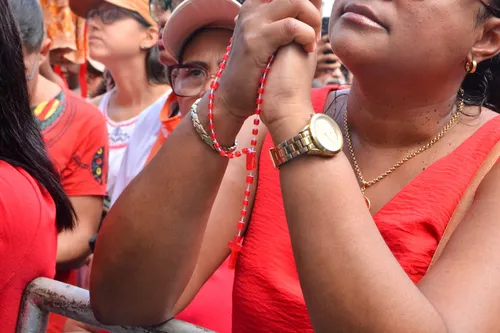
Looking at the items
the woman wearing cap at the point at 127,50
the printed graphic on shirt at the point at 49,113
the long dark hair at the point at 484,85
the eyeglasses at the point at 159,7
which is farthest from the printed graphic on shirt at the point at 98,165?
the long dark hair at the point at 484,85

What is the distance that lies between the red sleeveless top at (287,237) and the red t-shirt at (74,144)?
1.55m

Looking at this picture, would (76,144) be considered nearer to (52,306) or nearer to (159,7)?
(159,7)

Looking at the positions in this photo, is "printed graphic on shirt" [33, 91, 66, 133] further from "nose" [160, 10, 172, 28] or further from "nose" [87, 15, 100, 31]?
"nose" [87, 15, 100, 31]

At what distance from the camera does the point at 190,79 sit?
101 inches

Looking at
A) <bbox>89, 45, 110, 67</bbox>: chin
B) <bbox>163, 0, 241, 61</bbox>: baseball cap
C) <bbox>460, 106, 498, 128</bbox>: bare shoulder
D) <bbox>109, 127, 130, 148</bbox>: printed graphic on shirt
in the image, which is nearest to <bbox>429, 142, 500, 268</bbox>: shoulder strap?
<bbox>460, 106, 498, 128</bbox>: bare shoulder

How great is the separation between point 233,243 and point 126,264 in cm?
23

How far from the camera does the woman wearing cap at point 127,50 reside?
4.12 m

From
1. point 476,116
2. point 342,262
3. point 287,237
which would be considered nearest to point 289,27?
point 342,262

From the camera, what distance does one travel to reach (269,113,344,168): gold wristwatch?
1187mm

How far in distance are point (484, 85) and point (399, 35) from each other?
1.47 ft

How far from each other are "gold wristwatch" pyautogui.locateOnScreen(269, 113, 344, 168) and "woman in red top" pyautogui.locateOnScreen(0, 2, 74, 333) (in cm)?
77

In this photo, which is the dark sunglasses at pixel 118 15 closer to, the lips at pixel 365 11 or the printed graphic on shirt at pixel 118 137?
the printed graphic on shirt at pixel 118 137

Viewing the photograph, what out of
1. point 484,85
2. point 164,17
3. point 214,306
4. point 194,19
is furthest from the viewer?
point 164,17

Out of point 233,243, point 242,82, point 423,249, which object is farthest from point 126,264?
point 423,249
